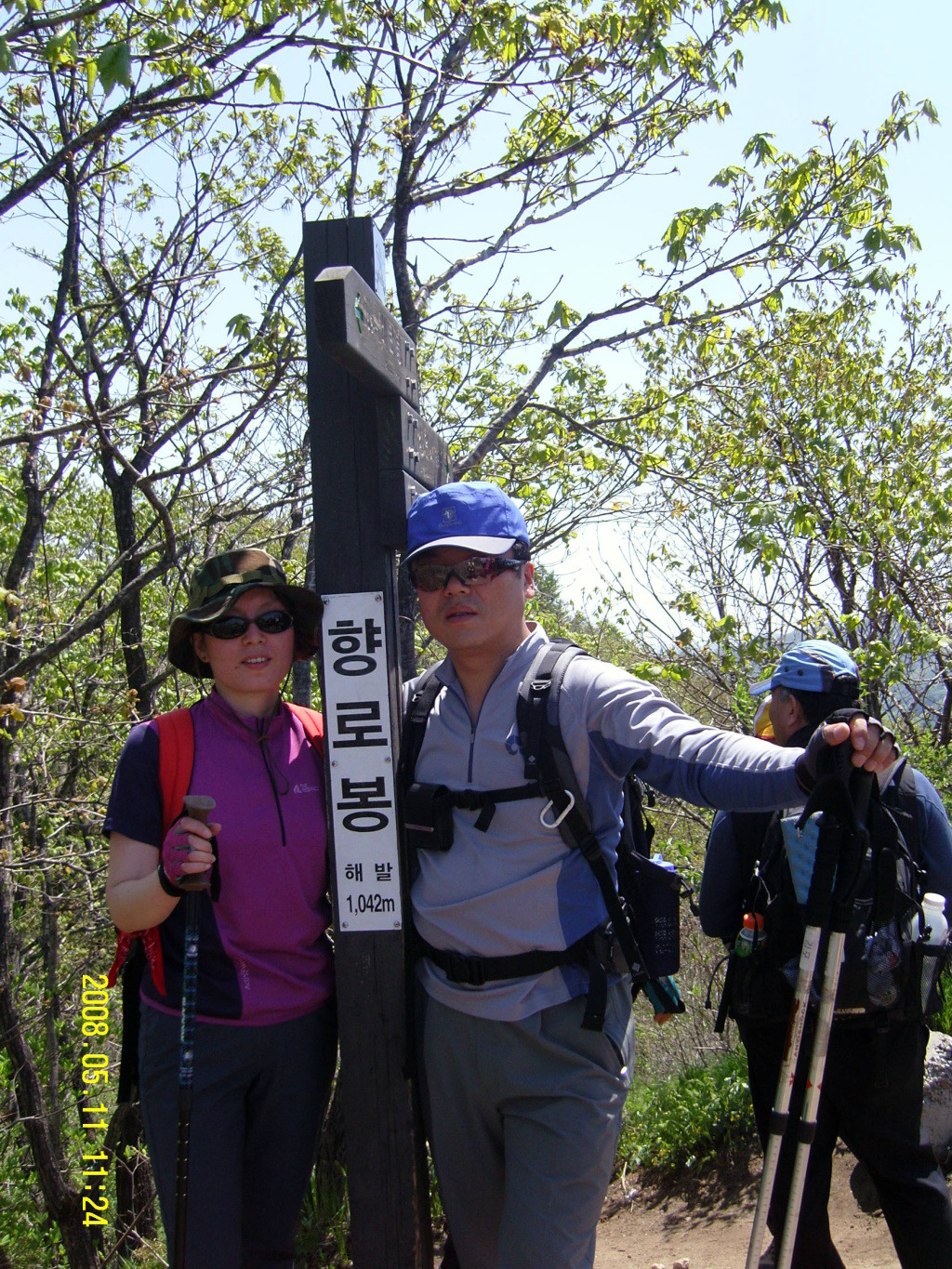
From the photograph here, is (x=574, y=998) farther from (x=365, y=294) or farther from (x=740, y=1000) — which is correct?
(x=365, y=294)

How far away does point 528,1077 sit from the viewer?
90.9 inches

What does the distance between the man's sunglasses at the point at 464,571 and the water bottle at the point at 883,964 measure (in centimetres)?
142

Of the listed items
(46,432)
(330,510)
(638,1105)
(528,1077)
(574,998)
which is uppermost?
(46,432)

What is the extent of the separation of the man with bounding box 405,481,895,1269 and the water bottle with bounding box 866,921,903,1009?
803mm

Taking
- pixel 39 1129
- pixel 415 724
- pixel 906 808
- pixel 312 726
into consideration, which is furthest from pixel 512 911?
pixel 39 1129

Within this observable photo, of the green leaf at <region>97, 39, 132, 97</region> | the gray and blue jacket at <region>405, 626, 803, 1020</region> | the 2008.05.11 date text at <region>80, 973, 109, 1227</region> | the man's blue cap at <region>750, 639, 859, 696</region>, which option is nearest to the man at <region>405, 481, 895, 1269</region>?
the gray and blue jacket at <region>405, 626, 803, 1020</region>

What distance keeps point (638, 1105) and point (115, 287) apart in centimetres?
567

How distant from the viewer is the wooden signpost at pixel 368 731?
2.62 meters

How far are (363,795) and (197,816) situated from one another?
0.44 meters

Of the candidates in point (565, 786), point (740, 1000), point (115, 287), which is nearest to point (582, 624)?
point (115, 287)

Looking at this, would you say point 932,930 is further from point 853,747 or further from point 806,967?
point 853,747

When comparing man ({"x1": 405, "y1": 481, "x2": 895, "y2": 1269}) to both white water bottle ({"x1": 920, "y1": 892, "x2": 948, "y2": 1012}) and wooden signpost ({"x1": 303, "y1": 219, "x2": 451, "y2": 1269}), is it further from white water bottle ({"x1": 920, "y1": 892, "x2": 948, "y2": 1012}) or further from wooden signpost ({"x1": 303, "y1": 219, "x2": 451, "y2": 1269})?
white water bottle ({"x1": 920, "y1": 892, "x2": 948, "y2": 1012})

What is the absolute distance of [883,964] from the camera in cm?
288

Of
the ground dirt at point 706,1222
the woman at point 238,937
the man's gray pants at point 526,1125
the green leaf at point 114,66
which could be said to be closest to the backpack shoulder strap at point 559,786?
the man's gray pants at point 526,1125
